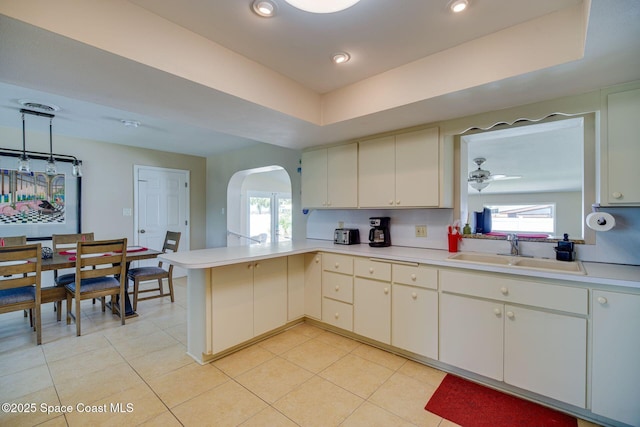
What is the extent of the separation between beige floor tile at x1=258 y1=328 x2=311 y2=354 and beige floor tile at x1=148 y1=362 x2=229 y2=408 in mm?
522

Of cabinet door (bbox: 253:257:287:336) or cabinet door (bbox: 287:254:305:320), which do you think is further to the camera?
cabinet door (bbox: 287:254:305:320)

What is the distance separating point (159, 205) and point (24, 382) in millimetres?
3449

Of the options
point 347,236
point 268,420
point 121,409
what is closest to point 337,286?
point 347,236

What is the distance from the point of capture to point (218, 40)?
1.85 meters

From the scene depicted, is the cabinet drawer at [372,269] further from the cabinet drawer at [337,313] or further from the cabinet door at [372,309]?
the cabinet drawer at [337,313]

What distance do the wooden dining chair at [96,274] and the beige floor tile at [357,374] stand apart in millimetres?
2478

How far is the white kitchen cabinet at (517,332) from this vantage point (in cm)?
169

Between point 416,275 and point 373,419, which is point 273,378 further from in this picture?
point 416,275

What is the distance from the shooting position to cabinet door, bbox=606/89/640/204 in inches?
68.1

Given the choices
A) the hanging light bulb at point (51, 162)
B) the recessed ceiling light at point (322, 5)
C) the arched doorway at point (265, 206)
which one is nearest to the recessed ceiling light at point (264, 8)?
the recessed ceiling light at point (322, 5)

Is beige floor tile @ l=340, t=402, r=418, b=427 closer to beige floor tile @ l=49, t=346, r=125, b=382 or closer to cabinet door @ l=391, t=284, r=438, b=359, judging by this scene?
cabinet door @ l=391, t=284, r=438, b=359

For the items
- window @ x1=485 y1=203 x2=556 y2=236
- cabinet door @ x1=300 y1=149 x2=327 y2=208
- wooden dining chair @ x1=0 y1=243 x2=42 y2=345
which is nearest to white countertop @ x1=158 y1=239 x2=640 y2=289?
cabinet door @ x1=300 y1=149 x2=327 y2=208

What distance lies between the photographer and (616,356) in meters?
1.57

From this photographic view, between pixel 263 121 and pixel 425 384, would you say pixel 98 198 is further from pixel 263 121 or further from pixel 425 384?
pixel 425 384
